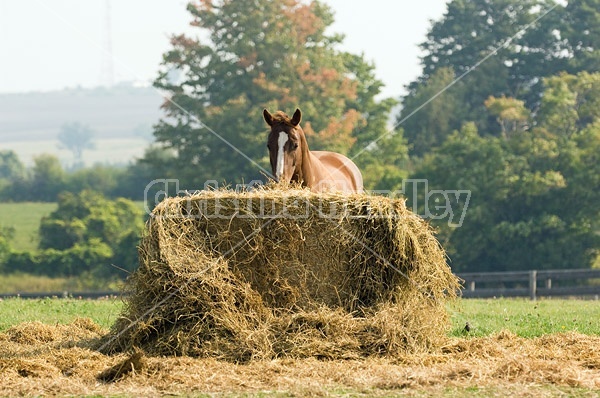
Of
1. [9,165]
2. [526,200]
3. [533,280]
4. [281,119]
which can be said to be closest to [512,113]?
[526,200]

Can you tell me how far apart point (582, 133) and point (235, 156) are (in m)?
14.3

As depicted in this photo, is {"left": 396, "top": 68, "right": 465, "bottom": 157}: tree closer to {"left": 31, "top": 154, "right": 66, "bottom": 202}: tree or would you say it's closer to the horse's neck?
{"left": 31, "top": 154, "right": 66, "bottom": 202}: tree

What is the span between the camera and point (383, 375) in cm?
845

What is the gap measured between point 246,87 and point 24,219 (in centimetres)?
2787

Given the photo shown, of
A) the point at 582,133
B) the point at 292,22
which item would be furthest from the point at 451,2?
the point at 582,133

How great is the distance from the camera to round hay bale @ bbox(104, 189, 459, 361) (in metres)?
9.65

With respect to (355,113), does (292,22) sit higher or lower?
higher

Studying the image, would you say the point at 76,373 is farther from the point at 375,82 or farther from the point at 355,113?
the point at 375,82

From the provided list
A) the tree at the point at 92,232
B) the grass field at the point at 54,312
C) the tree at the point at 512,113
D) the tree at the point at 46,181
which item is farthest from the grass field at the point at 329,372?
the tree at the point at 46,181

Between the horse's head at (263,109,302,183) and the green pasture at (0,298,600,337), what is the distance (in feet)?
8.74

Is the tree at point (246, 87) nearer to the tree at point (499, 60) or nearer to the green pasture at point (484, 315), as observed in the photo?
the tree at point (499, 60)

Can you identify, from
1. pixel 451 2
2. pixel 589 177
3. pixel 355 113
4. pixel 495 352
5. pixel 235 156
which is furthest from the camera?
pixel 451 2

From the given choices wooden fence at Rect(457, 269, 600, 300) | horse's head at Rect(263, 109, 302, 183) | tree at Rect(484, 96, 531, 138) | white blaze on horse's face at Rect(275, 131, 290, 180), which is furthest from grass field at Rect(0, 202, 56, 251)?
white blaze on horse's face at Rect(275, 131, 290, 180)

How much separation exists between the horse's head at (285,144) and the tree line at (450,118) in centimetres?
1782
